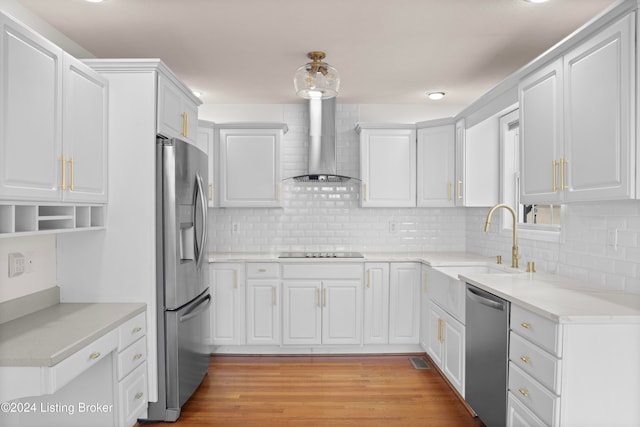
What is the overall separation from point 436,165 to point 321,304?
1.83 metres

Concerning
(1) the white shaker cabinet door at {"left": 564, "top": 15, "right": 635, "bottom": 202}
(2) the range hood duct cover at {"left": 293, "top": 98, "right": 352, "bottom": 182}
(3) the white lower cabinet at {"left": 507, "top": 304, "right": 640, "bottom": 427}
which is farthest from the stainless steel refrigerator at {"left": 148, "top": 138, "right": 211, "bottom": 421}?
(1) the white shaker cabinet door at {"left": 564, "top": 15, "right": 635, "bottom": 202}

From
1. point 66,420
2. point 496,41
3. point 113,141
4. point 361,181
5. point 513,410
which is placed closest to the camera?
point 513,410

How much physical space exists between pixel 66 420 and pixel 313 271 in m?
2.23

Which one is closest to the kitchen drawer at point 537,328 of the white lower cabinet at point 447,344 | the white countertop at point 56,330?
the white lower cabinet at point 447,344

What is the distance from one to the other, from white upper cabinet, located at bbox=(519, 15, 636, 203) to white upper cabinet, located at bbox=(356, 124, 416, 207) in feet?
5.60

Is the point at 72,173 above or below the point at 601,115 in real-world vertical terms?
below

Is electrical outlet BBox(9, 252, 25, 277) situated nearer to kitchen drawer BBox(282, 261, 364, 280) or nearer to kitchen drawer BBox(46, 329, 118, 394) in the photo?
kitchen drawer BBox(46, 329, 118, 394)

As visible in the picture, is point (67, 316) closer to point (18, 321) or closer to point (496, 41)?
point (18, 321)

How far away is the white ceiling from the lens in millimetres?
2438

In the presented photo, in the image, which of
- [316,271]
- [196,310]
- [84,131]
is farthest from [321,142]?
[84,131]

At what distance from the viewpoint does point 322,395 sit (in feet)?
10.4

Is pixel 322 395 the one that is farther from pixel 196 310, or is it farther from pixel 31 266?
pixel 31 266

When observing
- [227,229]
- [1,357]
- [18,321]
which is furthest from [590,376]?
[227,229]

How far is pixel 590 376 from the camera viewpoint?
175 cm
